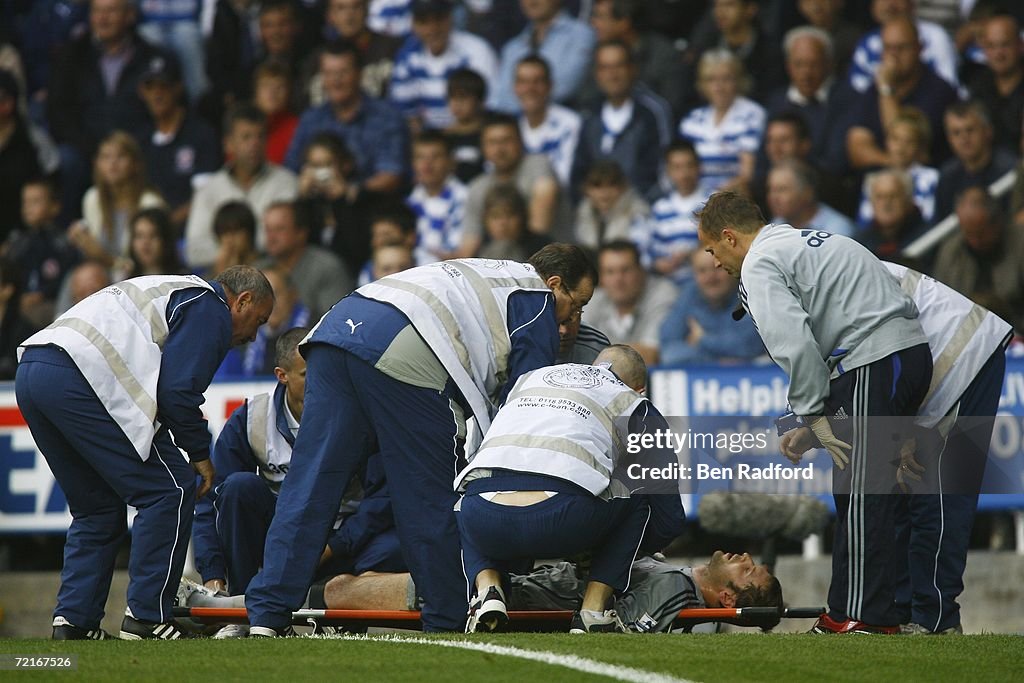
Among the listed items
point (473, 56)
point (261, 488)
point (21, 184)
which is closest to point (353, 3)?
point (473, 56)

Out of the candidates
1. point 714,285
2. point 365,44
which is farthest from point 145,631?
point 365,44

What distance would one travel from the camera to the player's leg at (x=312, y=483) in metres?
5.88

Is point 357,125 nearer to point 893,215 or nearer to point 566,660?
point 893,215

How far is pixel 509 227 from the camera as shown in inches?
430

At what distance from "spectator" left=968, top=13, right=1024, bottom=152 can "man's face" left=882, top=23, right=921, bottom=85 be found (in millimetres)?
520

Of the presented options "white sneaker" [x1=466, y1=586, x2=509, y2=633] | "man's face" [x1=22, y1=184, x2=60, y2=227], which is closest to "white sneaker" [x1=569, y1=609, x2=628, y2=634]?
"white sneaker" [x1=466, y1=586, x2=509, y2=633]

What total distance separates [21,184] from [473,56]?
13.8 ft

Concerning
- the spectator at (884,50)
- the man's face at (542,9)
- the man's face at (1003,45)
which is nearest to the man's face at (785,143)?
the spectator at (884,50)

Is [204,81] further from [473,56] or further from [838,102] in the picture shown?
[838,102]

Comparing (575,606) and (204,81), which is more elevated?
(204,81)

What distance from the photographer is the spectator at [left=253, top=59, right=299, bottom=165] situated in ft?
40.8

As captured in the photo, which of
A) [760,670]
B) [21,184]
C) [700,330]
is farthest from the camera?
[21,184]

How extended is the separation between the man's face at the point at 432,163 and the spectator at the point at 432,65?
25.2 inches

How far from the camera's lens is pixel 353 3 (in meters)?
12.5
